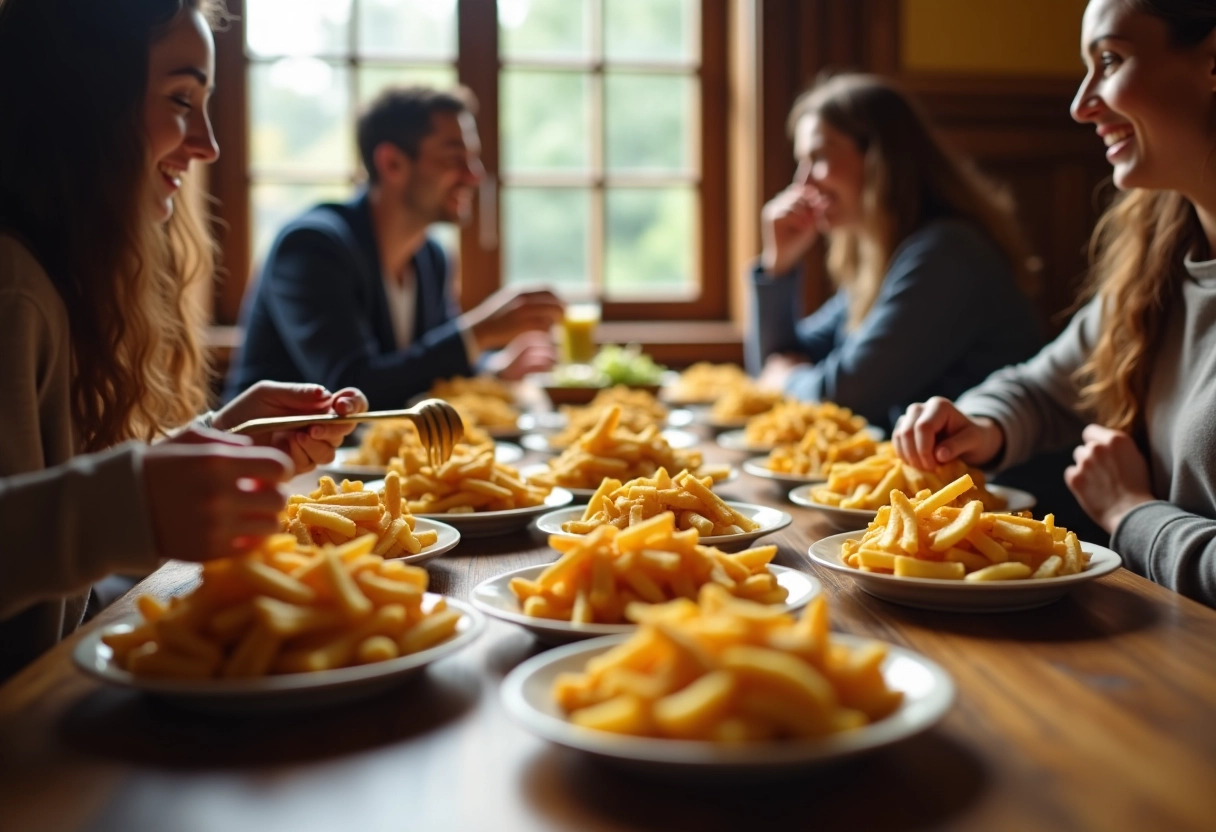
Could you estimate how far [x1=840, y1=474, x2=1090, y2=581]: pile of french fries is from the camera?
112cm

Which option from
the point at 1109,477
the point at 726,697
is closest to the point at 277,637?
the point at 726,697

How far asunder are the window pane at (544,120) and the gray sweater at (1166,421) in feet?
10.7

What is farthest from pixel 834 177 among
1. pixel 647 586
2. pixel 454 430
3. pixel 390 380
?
pixel 647 586

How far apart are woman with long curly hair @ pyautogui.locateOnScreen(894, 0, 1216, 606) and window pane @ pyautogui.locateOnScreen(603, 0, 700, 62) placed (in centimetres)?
342

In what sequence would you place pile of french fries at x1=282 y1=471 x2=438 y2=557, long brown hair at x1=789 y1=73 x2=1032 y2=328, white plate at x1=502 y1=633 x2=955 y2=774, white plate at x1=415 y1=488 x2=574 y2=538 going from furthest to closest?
long brown hair at x1=789 y1=73 x2=1032 y2=328 < white plate at x1=415 y1=488 x2=574 y2=538 < pile of french fries at x1=282 y1=471 x2=438 y2=557 < white plate at x1=502 y1=633 x2=955 y2=774

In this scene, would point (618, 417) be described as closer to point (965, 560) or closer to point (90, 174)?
point (965, 560)

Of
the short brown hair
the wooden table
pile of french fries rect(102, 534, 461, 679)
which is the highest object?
the short brown hair

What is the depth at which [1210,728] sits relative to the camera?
0.82 m

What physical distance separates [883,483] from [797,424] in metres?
0.62

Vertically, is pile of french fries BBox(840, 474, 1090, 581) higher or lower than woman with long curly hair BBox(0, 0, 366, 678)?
lower

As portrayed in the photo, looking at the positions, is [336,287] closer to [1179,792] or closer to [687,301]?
[687,301]

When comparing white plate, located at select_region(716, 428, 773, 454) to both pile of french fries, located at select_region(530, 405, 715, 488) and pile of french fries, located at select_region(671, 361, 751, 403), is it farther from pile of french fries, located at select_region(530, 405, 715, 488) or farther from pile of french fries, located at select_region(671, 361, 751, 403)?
pile of french fries, located at select_region(671, 361, 751, 403)

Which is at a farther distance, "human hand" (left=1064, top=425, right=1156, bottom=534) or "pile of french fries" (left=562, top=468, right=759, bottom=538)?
"human hand" (left=1064, top=425, right=1156, bottom=534)

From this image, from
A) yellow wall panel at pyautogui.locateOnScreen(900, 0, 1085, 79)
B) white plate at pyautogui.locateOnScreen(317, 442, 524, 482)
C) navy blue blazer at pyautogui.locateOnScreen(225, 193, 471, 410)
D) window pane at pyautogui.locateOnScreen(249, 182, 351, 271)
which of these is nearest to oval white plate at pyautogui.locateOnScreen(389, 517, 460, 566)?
white plate at pyautogui.locateOnScreen(317, 442, 524, 482)
